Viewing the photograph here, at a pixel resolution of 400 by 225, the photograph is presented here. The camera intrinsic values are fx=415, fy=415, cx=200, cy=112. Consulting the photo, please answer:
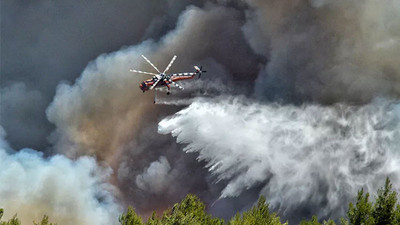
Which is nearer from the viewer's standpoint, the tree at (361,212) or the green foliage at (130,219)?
the tree at (361,212)

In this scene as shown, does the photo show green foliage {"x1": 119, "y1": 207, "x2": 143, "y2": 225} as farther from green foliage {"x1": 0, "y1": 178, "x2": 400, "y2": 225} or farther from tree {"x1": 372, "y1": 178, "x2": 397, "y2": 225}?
tree {"x1": 372, "y1": 178, "x2": 397, "y2": 225}

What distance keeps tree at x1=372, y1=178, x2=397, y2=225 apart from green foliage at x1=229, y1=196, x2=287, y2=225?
14.7 m

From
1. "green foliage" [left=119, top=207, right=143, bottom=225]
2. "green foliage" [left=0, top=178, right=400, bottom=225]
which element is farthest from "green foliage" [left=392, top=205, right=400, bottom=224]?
"green foliage" [left=119, top=207, right=143, bottom=225]

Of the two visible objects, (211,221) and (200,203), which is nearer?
(211,221)

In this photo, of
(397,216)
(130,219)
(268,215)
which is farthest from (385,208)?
(130,219)

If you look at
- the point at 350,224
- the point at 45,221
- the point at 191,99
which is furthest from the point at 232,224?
the point at 191,99

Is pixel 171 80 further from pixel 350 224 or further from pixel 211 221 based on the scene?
pixel 350 224

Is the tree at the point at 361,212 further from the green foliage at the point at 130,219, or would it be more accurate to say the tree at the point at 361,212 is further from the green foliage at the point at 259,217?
the green foliage at the point at 130,219

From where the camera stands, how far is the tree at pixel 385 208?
50156mm

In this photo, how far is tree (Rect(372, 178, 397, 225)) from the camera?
50156 mm

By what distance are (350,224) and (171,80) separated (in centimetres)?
3886

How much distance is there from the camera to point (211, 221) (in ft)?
244

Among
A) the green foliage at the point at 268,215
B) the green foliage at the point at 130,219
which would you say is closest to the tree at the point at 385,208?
the green foliage at the point at 268,215

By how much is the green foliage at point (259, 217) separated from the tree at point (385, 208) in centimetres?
1466
